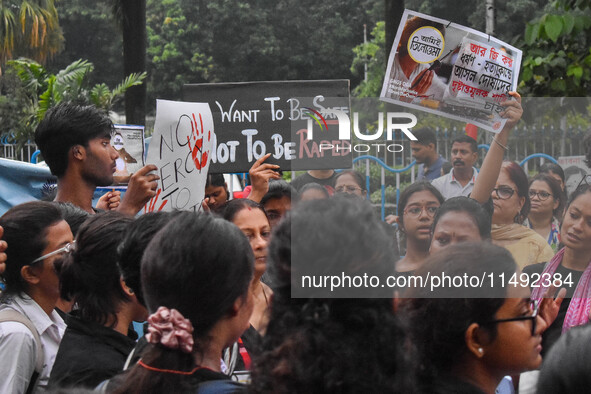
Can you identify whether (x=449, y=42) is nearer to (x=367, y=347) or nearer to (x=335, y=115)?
(x=335, y=115)

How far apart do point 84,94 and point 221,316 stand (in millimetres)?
10019

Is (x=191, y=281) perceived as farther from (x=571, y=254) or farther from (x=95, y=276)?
(x=571, y=254)

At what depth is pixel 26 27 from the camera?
2008 centimetres

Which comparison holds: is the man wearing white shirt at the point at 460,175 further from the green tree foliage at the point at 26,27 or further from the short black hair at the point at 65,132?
the green tree foliage at the point at 26,27

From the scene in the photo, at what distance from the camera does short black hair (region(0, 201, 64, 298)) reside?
257 centimetres

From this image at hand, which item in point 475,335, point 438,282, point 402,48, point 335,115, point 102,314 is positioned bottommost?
point 102,314

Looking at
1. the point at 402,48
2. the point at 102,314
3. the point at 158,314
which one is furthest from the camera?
the point at 102,314

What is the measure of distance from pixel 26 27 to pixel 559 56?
17602 mm

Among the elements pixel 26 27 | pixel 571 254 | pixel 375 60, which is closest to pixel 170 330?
pixel 571 254

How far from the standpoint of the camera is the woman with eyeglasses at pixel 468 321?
178cm

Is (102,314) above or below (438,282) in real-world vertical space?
below

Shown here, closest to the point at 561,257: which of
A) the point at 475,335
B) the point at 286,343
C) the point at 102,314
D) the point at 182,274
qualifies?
the point at 475,335

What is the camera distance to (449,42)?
1.91 metres

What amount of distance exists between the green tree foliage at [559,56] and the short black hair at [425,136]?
306cm
